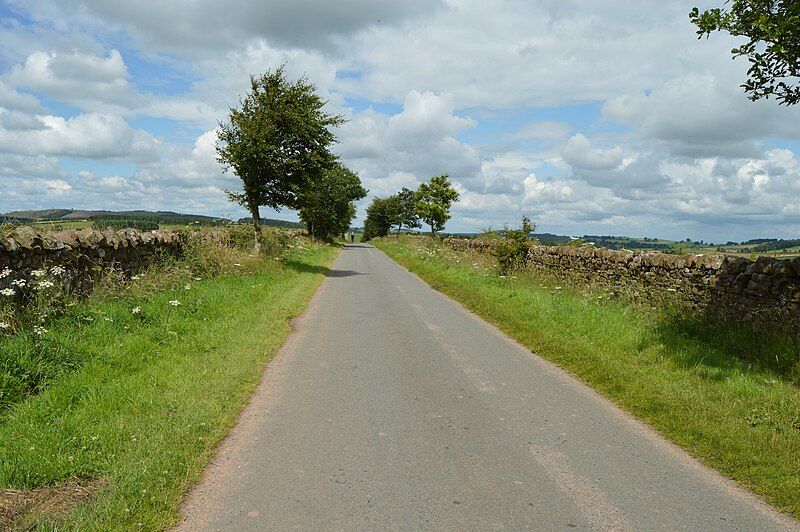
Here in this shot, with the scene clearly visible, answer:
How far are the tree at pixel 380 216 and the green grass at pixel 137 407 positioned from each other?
292ft

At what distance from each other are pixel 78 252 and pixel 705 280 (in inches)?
473

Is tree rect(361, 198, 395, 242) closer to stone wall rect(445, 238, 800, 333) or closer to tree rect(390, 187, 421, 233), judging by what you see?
tree rect(390, 187, 421, 233)

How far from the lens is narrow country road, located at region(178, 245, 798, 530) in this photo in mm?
3783

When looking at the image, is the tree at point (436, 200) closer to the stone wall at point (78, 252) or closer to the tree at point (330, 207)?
the tree at point (330, 207)

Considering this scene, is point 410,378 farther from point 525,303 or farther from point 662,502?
point 525,303

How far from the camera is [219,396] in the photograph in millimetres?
5992

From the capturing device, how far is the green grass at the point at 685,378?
4770 mm

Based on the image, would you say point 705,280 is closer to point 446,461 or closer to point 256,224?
point 446,461

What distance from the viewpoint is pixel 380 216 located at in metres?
100

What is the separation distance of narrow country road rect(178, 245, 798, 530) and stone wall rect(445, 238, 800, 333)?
12.0 ft

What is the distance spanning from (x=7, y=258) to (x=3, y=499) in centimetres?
519

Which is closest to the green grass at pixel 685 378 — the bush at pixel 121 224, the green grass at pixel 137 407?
the green grass at pixel 137 407

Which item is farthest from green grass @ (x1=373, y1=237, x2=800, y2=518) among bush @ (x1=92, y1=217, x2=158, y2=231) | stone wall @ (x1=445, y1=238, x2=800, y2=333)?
bush @ (x1=92, y1=217, x2=158, y2=231)

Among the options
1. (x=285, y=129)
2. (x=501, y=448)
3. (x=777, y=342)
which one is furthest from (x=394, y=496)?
(x=285, y=129)
